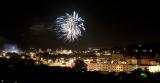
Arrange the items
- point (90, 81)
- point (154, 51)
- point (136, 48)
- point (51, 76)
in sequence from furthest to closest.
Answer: point (136, 48) → point (154, 51) → point (51, 76) → point (90, 81)

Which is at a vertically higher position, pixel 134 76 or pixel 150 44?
pixel 150 44

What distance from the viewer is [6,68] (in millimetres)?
27500

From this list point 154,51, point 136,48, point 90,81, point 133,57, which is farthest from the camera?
point 136,48

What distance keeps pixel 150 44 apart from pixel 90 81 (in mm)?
35856

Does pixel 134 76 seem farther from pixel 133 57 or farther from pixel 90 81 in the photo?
pixel 133 57

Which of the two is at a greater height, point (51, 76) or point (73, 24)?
point (73, 24)

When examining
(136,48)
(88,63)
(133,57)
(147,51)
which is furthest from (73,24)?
(136,48)

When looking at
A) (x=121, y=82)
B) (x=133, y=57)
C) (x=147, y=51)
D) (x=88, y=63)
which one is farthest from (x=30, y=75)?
(x=147, y=51)

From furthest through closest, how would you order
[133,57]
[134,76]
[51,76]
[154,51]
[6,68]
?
[154,51], [133,57], [6,68], [134,76], [51,76]

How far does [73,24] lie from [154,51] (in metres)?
29.4

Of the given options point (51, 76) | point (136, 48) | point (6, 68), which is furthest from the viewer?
point (136, 48)

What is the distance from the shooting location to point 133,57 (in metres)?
44.1

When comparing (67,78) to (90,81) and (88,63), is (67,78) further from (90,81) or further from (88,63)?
(88,63)

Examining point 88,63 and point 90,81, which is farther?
point 88,63
